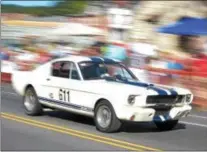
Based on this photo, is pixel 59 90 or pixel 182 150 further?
pixel 59 90

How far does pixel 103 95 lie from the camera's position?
1079cm

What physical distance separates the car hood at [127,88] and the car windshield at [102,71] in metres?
0.33

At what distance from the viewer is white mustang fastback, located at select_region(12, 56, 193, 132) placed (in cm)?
1051

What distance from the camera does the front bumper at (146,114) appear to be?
34.2ft

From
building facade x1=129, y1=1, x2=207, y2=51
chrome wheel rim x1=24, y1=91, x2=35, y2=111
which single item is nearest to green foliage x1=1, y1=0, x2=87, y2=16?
building facade x1=129, y1=1, x2=207, y2=51

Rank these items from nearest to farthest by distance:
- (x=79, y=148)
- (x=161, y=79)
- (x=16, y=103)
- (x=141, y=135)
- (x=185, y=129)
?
1. (x=79, y=148)
2. (x=141, y=135)
3. (x=185, y=129)
4. (x=16, y=103)
5. (x=161, y=79)

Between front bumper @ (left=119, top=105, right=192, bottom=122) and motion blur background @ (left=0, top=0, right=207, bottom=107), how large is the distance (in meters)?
5.53

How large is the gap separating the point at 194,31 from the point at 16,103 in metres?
9.03

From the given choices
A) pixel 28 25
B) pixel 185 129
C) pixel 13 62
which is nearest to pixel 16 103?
pixel 185 129

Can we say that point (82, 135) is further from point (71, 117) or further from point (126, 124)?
point (71, 117)

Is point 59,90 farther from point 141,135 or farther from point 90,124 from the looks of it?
point 141,135

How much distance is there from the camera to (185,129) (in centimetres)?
1178

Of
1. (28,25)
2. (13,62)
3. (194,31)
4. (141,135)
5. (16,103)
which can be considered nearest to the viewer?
(141,135)

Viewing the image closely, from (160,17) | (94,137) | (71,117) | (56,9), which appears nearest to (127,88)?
(94,137)
